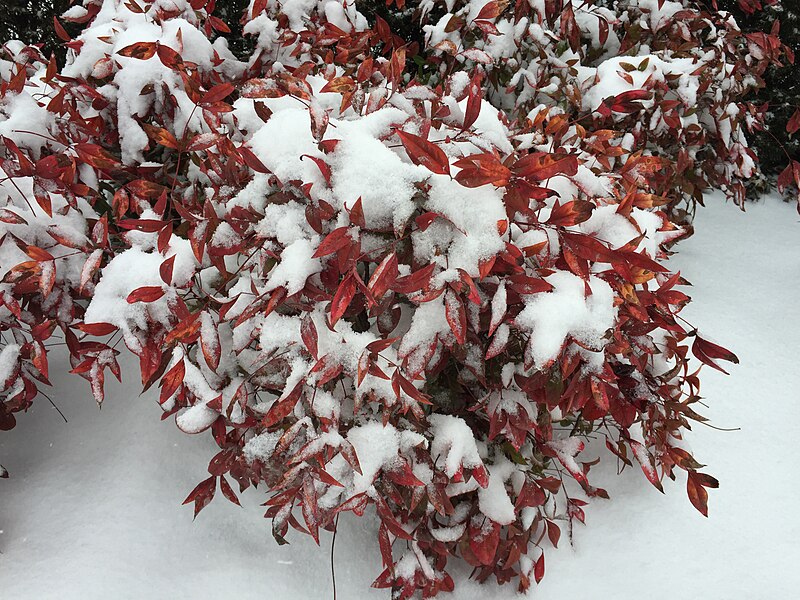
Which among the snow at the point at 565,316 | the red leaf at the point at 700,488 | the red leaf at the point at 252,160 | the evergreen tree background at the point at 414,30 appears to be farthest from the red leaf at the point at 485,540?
the evergreen tree background at the point at 414,30

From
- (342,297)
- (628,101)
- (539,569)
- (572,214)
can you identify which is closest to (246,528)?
(539,569)

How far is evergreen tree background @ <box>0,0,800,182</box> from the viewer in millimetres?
3299

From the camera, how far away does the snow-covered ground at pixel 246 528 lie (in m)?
1.44

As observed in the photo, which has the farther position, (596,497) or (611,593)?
(596,497)

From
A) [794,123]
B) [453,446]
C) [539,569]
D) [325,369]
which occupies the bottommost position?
[539,569]

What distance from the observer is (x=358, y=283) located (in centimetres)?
95

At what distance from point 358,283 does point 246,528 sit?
990 millimetres

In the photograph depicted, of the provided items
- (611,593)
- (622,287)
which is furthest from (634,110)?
(611,593)

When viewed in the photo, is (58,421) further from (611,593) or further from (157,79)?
(611,593)

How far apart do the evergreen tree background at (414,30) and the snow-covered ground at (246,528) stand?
1.96 m

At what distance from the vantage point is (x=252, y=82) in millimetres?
1158

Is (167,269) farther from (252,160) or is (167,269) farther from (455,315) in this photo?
(455,315)

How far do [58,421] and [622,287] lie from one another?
1.74m

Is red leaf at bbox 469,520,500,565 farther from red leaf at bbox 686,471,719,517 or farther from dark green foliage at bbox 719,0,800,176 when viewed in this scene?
dark green foliage at bbox 719,0,800,176
